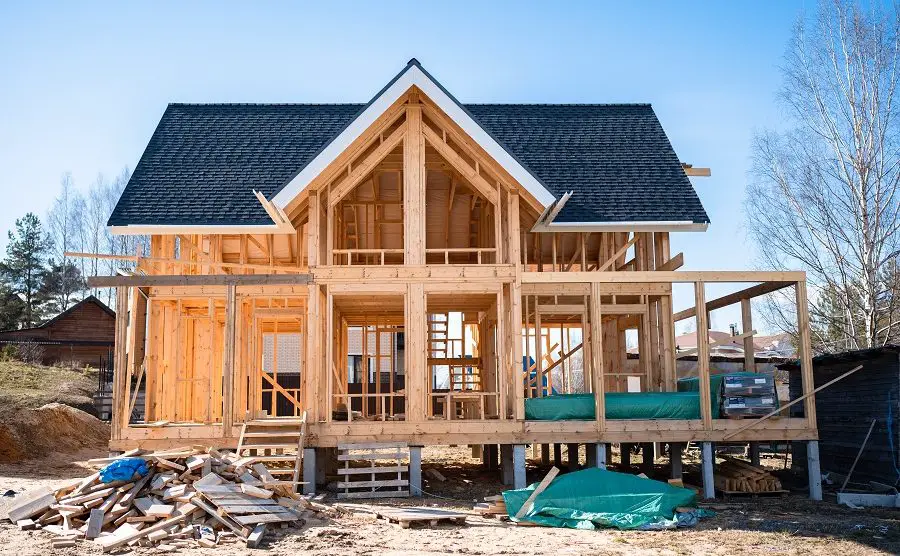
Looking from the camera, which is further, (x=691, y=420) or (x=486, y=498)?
(x=691, y=420)

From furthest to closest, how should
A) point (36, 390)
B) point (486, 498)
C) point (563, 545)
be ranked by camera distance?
point (36, 390), point (486, 498), point (563, 545)

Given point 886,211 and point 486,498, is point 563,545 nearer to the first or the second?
point 486,498

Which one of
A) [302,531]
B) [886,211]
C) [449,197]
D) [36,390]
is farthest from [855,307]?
[36,390]

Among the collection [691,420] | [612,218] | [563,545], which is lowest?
[563,545]

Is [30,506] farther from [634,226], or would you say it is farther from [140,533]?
[634,226]

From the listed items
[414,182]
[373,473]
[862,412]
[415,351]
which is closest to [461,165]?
[414,182]

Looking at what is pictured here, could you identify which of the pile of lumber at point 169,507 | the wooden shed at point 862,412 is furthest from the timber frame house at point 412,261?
the pile of lumber at point 169,507

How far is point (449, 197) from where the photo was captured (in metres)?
22.0

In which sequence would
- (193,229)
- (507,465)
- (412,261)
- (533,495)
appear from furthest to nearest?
(193,229), (507,465), (412,261), (533,495)

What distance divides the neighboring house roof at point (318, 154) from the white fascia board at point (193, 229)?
130mm

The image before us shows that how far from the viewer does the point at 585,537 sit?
13.0m

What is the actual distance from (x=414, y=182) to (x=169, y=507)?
8.20 meters

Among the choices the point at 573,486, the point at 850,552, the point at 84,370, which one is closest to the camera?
the point at 850,552

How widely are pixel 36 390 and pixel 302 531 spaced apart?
881 inches
